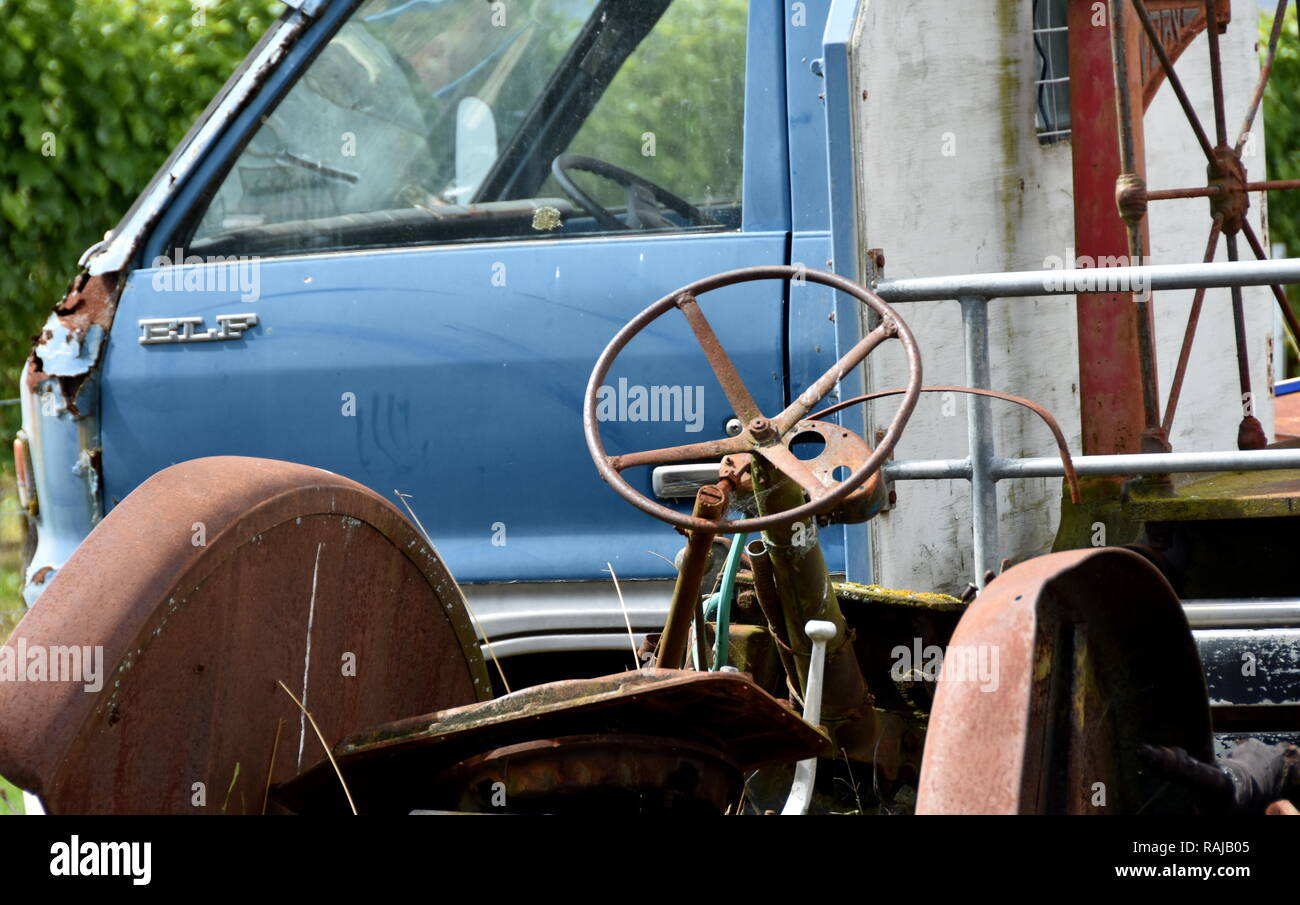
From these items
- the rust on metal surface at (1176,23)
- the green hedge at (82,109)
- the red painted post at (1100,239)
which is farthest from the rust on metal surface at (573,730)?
the green hedge at (82,109)

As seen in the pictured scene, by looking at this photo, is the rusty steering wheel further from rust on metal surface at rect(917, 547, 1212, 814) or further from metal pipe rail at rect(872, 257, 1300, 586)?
rust on metal surface at rect(917, 547, 1212, 814)

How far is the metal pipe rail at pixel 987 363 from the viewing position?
7.12 feet

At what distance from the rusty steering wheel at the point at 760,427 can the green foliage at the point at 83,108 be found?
4.69 meters

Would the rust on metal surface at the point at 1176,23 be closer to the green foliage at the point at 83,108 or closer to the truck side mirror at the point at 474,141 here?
the truck side mirror at the point at 474,141

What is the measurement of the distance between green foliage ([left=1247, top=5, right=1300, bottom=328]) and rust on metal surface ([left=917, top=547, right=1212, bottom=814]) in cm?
638

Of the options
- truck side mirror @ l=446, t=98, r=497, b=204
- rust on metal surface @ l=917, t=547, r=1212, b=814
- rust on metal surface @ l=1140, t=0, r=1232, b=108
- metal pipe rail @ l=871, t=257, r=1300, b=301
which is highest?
rust on metal surface @ l=1140, t=0, r=1232, b=108

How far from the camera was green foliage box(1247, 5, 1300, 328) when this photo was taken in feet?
24.8

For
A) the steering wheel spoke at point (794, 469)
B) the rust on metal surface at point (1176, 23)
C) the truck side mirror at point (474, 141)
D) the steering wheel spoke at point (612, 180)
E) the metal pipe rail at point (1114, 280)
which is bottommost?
the steering wheel spoke at point (794, 469)

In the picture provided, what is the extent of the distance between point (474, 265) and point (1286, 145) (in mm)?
6250

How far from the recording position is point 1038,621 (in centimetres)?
162

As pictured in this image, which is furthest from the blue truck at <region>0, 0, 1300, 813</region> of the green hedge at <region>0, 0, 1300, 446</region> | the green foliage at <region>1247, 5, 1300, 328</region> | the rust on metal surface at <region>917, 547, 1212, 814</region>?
the green foliage at <region>1247, 5, 1300, 328</region>

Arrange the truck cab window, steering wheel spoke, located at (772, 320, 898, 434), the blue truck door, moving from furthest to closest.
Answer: the truck cab window → the blue truck door → steering wheel spoke, located at (772, 320, 898, 434)
